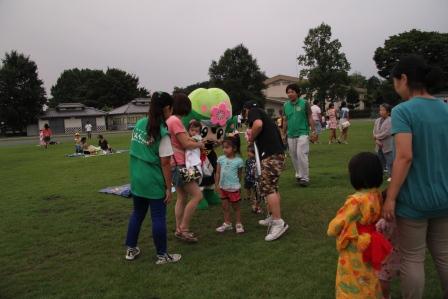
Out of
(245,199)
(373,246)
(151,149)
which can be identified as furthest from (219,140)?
(373,246)

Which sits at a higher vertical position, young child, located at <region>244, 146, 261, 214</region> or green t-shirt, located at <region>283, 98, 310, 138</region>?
green t-shirt, located at <region>283, 98, 310, 138</region>

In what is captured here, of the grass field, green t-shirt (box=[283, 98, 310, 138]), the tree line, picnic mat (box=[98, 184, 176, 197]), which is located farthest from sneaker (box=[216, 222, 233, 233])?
the tree line

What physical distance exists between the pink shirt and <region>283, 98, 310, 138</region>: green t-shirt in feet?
11.9

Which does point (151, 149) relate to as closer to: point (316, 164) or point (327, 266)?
point (327, 266)

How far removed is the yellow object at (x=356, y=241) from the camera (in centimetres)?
319

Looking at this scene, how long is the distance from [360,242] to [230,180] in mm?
3125

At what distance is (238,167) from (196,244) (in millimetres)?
1316

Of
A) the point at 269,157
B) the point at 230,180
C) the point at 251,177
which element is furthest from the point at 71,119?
the point at 269,157

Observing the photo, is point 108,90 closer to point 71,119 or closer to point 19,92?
point 71,119

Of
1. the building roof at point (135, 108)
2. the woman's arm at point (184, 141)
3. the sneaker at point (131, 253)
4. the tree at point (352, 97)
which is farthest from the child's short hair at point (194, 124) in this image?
the tree at point (352, 97)

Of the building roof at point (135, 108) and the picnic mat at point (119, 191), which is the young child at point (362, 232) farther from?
the building roof at point (135, 108)

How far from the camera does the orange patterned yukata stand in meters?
3.16

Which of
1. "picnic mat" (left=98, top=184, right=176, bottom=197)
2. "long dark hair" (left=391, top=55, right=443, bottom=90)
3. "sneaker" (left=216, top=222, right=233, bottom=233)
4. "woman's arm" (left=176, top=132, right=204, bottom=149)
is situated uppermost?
"long dark hair" (left=391, top=55, right=443, bottom=90)

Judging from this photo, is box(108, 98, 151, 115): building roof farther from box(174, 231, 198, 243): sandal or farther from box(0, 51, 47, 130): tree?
box(174, 231, 198, 243): sandal
